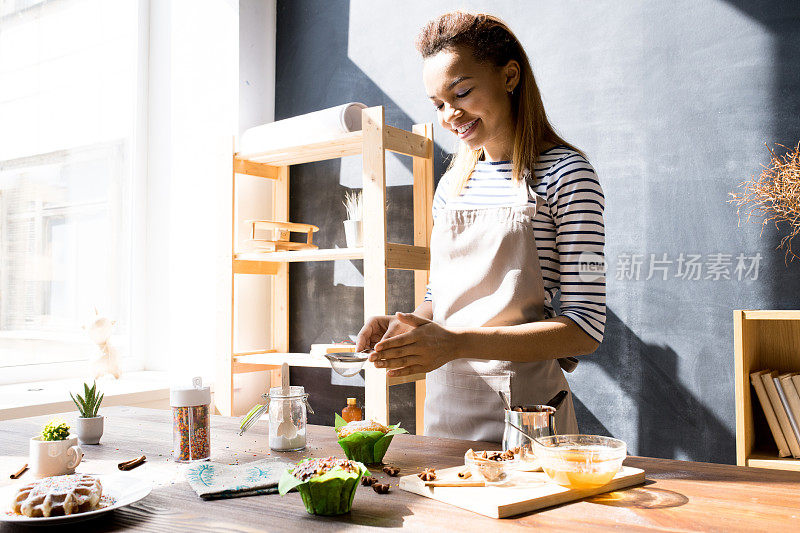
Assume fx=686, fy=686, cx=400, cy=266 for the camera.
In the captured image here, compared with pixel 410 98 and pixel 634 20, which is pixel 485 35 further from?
pixel 410 98

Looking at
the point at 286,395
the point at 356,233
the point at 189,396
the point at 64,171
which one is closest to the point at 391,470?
the point at 286,395

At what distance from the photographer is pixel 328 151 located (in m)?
3.09

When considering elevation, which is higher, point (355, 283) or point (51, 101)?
point (51, 101)

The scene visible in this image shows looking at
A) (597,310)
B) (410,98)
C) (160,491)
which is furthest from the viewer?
(410,98)

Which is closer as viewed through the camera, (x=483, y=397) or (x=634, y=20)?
(x=483, y=397)

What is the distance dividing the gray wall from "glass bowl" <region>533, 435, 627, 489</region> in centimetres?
149

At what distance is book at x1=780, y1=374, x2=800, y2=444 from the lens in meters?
2.11

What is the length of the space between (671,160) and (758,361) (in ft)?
2.45

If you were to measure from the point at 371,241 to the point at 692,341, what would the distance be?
1.23m

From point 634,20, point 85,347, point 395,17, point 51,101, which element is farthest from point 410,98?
point 85,347

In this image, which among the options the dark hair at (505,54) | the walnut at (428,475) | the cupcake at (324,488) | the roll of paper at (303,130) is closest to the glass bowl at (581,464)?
the walnut at (428,475)

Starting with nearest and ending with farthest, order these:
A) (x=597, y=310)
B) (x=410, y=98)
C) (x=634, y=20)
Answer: (x=597, y=310) < (x=634, y=20) < (x=410, y=98)

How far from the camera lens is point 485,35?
5.44 ft

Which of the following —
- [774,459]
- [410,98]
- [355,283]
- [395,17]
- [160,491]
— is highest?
[395,17]
